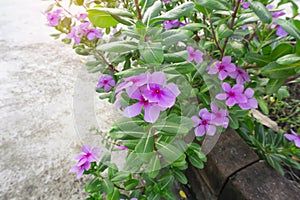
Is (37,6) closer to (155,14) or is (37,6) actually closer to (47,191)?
(47,191)

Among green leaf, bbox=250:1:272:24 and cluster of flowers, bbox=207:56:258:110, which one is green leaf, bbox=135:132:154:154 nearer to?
cluster of flowers, bbox=207:56:258:110

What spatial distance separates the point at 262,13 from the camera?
2.13ft

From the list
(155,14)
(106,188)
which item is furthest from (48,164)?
(155,14)

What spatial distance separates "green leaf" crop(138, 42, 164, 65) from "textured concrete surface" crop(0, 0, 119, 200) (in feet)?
1.14

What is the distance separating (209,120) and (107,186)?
1.35ft

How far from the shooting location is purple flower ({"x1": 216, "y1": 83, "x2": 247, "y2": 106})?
0.80 m

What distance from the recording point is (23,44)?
2256 mm

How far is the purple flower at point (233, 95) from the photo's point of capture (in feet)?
2.63

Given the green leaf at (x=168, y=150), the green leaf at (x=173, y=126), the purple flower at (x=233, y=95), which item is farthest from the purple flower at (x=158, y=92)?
the purple flower at (x=233, y=95)

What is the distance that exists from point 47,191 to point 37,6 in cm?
234

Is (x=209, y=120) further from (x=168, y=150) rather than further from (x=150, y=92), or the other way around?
(x=150, y=92)

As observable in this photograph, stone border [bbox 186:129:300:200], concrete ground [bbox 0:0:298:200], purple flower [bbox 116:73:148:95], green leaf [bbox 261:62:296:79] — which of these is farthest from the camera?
concrete ground [bbox 0:0:298:200]

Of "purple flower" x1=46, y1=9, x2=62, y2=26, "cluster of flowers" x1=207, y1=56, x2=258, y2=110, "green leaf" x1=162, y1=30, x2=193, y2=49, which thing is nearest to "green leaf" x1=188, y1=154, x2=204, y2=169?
"cluster of flowers" x1=207, y1=56, x2=258, y2=110

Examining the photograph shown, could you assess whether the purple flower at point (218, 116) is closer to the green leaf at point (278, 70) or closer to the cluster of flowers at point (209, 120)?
the cluster of flowers at point (209, 120)
